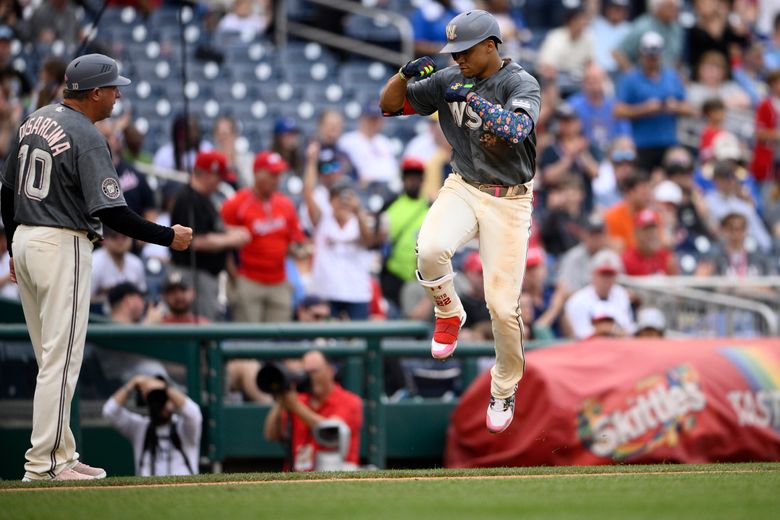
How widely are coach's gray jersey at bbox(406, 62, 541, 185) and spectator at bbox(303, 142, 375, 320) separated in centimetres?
432

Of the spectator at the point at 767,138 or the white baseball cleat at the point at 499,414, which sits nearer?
the white baseball cleat at the point at 499,414

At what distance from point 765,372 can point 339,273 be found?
12.0 ft

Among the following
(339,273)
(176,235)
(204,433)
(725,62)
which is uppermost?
(725,62)

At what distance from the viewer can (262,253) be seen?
39.2ft

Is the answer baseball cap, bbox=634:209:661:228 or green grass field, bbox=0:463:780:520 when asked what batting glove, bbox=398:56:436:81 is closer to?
green grass field, bbox=0:463:780:520

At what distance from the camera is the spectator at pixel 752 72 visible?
18.4 metres

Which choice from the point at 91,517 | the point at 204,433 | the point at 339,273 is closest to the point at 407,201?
the point at 339,273

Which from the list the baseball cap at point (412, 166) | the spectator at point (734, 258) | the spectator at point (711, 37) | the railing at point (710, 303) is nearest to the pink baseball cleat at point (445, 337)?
the baseball cap at point (412, 166)

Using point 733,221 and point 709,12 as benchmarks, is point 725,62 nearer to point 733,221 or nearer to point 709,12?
point 709,12

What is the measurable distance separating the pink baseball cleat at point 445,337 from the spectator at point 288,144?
6.25m

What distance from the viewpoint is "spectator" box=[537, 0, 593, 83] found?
17.1 m

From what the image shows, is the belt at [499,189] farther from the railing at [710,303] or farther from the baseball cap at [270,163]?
the railing at [710,303]

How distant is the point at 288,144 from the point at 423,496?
25.3 ft

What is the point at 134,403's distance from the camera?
998 cm
